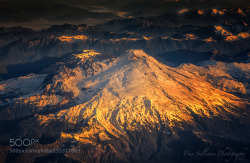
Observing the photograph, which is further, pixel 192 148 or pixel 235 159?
pixel 192 148

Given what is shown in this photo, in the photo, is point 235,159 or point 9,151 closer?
point 235,159

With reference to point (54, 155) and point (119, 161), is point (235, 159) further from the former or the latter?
point (54, 155)

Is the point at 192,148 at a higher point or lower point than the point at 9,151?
higher

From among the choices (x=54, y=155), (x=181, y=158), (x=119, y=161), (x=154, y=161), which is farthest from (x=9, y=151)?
(x=181, y=158)

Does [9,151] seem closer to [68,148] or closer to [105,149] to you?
[68,148]

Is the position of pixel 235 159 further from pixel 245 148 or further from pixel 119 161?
pixel 119 161

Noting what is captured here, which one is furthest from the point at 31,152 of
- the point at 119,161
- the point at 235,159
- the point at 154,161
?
the point at 235,159

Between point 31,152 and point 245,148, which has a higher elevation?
point 245,148

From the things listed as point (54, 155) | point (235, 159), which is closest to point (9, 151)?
point (54, 155)
